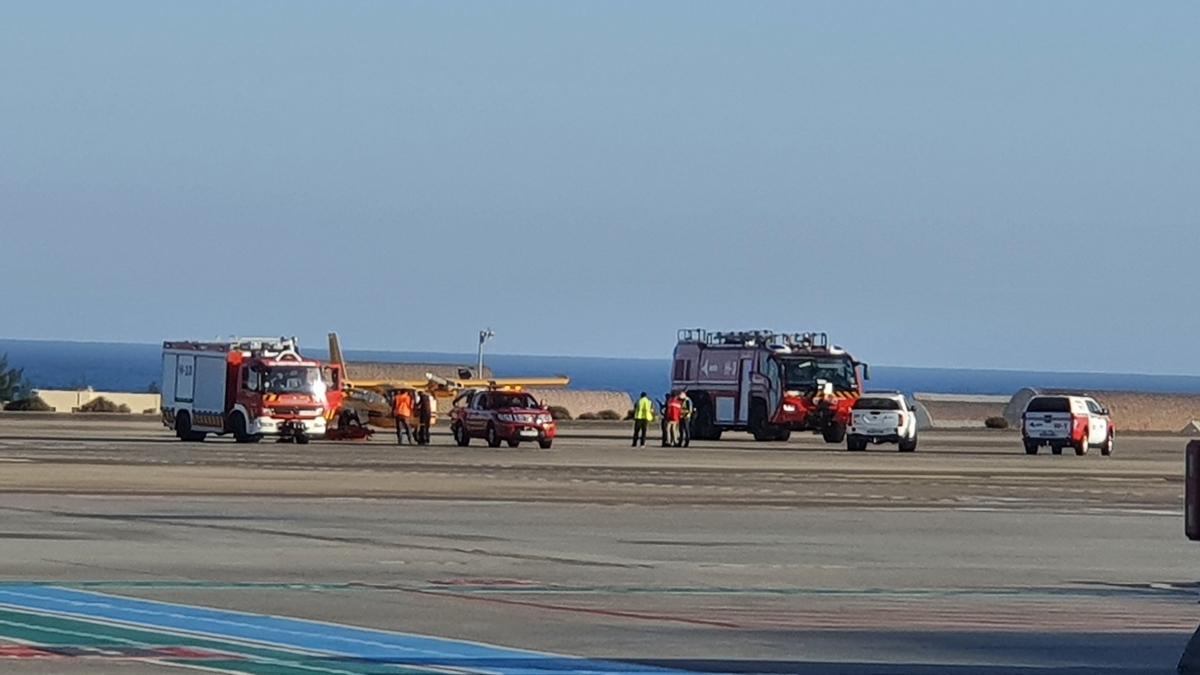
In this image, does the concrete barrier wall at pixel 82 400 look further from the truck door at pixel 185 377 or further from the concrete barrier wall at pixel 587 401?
the truck door at pixel 185 377

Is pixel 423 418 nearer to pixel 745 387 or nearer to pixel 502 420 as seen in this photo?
pixel 502 420

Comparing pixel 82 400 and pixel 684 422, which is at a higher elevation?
pixel 684 422

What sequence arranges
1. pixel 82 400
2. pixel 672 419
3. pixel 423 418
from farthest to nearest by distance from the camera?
pixel 82 400
pixel 672 419
pixel 423 418

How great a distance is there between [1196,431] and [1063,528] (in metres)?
60.2

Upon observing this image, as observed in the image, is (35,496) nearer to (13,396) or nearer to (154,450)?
(154,450)

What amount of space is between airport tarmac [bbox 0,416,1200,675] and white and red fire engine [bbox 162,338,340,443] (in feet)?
47.2

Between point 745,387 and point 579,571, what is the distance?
46.7 metres

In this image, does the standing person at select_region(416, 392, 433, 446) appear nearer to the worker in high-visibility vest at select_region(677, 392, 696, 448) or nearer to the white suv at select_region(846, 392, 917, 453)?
the worker in high-visibility vest at select_region(677, 392, 696, 448)

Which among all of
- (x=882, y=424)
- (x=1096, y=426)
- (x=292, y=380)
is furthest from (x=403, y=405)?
(x=1096, y=426)

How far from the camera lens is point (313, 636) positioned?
1446 cm

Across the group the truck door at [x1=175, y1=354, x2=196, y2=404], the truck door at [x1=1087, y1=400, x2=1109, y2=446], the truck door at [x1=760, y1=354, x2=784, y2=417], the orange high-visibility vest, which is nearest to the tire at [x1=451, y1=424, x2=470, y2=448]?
the orange high-visibility vest

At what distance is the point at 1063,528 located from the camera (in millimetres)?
27984

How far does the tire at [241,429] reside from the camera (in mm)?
55794

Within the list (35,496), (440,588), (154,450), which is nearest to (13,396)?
(154,450)
